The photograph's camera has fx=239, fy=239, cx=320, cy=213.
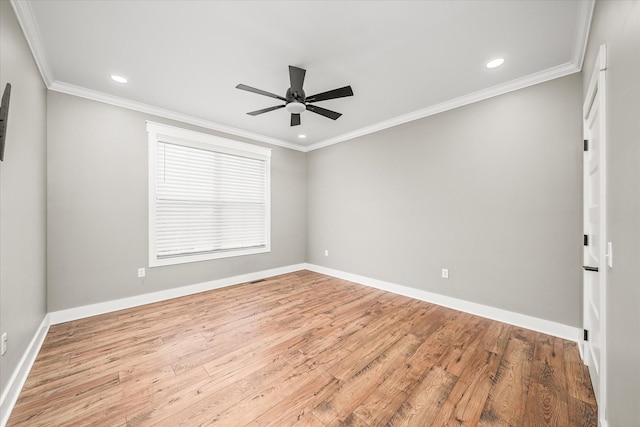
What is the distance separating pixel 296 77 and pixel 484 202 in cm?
261

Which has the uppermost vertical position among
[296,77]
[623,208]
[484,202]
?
[296,77]

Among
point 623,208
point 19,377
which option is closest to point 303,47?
point 623,208

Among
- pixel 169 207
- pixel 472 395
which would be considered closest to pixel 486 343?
pixel 472 395

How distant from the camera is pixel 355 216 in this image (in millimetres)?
4402

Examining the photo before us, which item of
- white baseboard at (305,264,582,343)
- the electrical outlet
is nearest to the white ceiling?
the electrical outlet

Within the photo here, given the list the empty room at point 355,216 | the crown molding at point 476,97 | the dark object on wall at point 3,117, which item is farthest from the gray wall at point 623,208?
the dark object on wall at point 3,117

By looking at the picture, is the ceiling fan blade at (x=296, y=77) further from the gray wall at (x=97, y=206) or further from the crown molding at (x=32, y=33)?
the gray wall at (x=97, y=206)

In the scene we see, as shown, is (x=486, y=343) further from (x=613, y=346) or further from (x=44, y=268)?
(x=44, y=268)

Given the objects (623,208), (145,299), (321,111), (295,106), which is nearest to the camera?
(623,208)

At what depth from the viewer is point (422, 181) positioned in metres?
3.49

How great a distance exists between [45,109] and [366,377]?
4.27 m

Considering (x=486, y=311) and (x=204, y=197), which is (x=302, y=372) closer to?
(x=486, y=311)

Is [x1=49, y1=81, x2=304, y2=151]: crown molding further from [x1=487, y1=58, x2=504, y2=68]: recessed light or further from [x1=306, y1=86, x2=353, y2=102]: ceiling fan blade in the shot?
[x1=487, y1=58, x2=504, y2=68]: recessed light

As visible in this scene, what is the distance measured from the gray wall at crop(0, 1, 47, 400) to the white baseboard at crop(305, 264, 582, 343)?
153 inches
